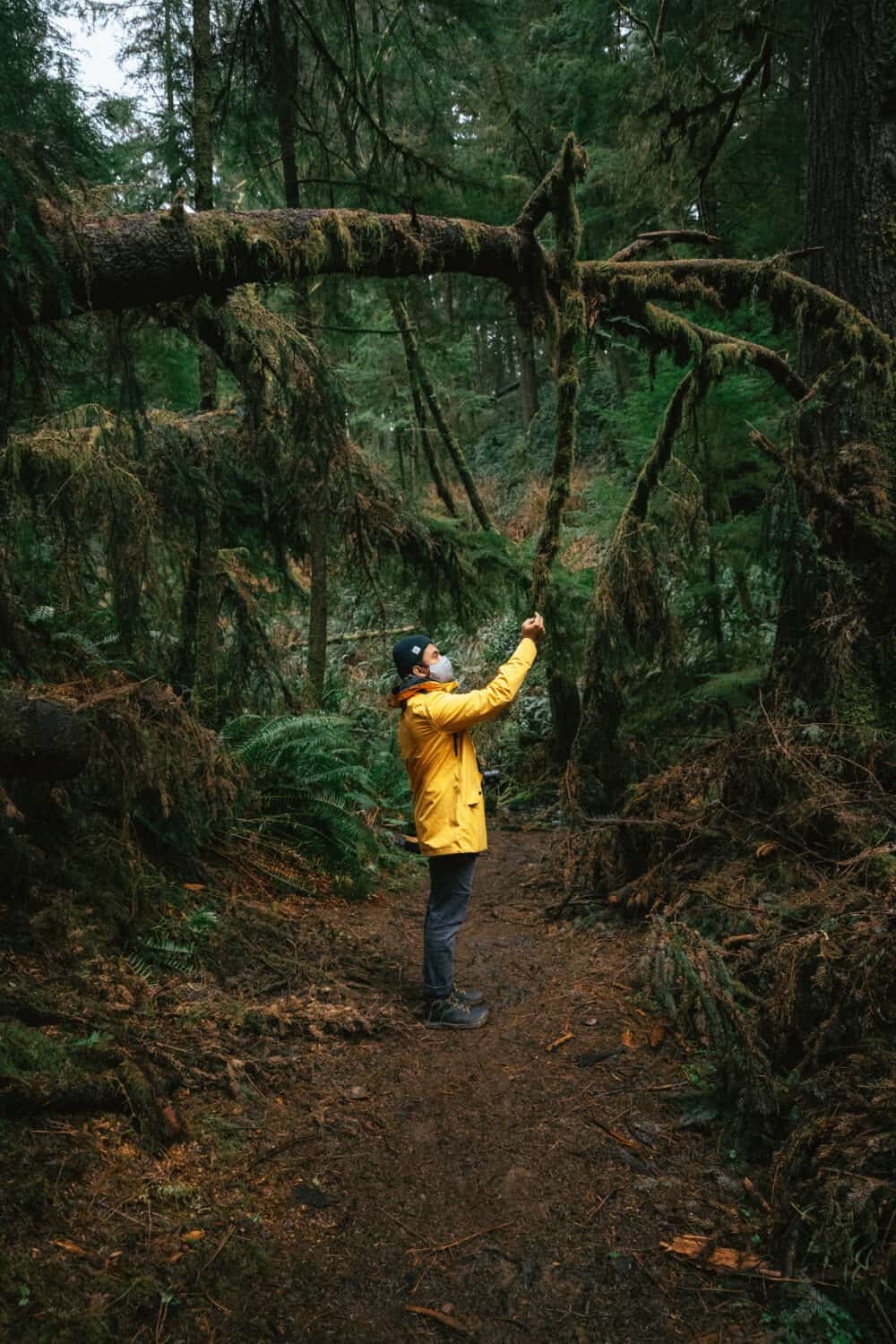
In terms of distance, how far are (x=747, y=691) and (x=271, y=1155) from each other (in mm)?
5379

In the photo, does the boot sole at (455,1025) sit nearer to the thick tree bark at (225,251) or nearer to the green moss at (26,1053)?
the green moss at (26,1053)

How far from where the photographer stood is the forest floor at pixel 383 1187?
2.56 metres

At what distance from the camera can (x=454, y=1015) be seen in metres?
4.94

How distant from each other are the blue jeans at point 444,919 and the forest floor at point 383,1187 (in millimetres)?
275

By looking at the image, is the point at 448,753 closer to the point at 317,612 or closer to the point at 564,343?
the point at 564,343

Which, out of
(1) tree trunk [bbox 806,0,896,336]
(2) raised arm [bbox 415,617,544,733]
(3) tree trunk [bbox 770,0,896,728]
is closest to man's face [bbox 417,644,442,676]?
(2) raised arm [bbox 415,617,544,733]

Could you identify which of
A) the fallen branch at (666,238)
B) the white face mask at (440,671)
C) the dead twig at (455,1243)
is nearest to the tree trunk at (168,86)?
the fallen branch at (666,238)

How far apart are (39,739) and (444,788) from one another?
228 centimetres

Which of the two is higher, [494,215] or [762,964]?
[494,215]

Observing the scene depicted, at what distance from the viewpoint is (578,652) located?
25.8ft

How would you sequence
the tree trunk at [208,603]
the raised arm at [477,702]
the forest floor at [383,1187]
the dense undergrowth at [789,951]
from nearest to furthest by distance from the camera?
the forest floor at [383,1187] < the dense undergrowth at [789,951] < the raised arm at [477,702] < the tree trunk at [208,603]

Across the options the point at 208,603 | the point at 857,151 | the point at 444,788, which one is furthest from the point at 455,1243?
the point at 857,151

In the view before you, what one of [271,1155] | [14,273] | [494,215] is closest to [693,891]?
[271,1155]

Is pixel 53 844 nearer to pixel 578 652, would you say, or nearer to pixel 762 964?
pixel 762 964
